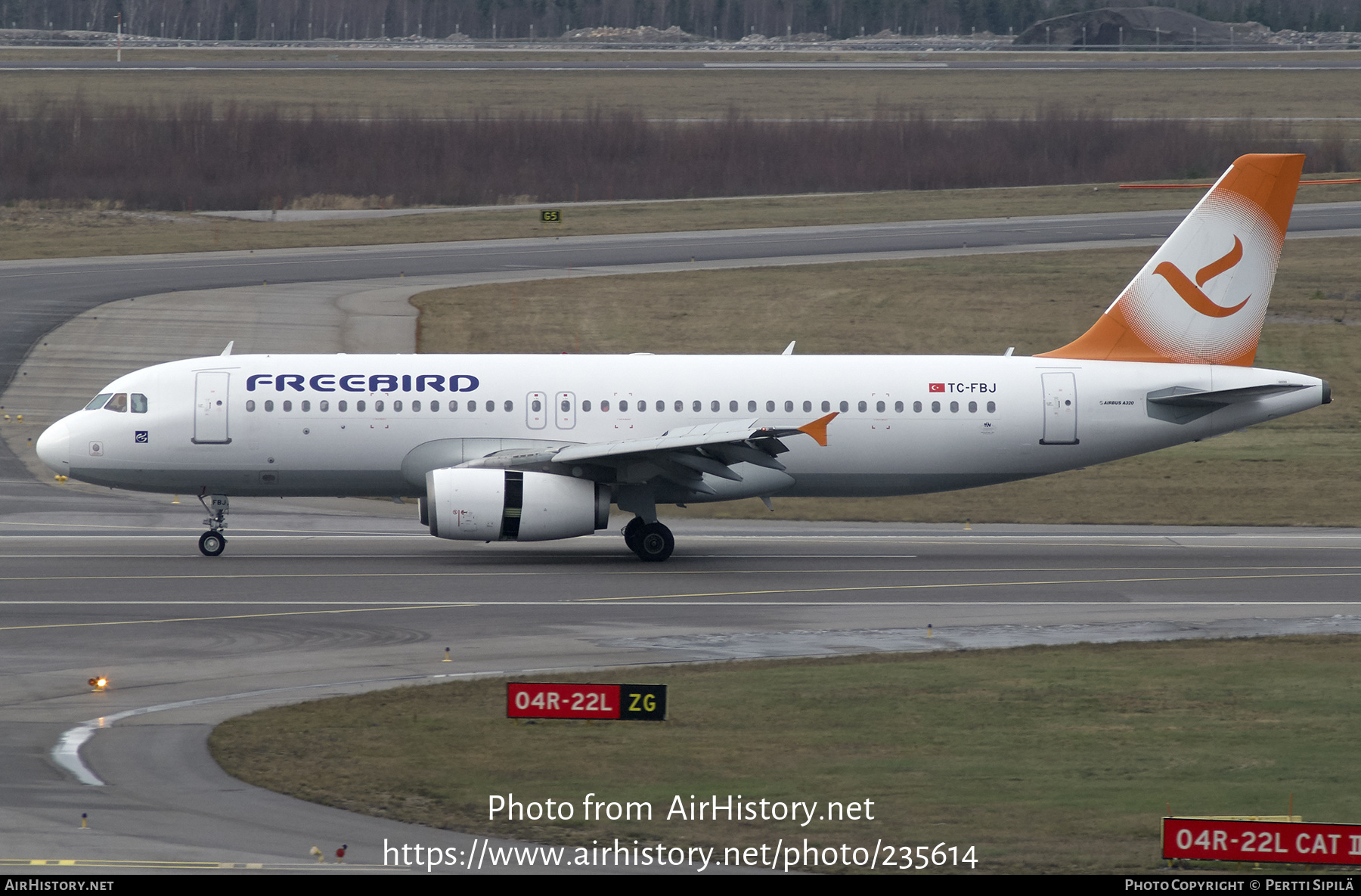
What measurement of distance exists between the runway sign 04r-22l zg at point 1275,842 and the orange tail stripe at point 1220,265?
23.3 m

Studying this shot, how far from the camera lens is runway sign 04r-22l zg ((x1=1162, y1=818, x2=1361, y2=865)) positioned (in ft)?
46.5

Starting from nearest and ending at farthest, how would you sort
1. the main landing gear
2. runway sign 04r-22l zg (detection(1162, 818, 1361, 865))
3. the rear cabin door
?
runway sign 04r-22l zg (detection(1162, 818, 1361, 865)) < the main landing gear < the rear cabin door

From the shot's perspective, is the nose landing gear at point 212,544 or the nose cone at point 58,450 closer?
the nose landing gear at point 212,544

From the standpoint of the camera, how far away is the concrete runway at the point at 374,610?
16906 millimetres

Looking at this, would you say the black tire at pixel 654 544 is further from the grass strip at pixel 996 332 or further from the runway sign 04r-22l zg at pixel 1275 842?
the runway sign 04r-22l zg at pixel 1275 842

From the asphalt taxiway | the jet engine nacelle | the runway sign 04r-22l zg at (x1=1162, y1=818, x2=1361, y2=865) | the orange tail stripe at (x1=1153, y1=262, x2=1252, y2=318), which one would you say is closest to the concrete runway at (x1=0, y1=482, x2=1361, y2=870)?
the jet engine nacelle

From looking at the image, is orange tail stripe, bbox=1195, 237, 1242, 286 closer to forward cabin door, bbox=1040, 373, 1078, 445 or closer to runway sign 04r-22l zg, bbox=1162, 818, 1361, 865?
forward cabin door, bbox=1040, 373, 1078, 445

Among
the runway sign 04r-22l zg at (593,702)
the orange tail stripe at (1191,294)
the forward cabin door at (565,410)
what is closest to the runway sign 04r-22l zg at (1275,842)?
the runway sign 04r-22l zg at (593,702)

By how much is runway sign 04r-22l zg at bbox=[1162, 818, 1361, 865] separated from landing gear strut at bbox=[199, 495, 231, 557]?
78.4 feet

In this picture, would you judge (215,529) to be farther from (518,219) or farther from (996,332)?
(518,219)

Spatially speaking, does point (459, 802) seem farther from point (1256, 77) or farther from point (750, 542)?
point (1256, 77)

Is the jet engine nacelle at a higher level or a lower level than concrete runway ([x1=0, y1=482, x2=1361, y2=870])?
higher
